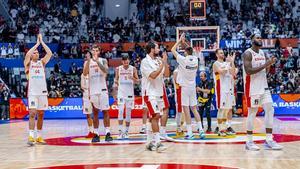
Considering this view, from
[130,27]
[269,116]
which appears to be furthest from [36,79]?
[130,27]

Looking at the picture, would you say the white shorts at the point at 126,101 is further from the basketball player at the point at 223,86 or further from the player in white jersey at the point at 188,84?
the basketball player at the point at 223,86

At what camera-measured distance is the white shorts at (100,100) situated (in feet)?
38.2

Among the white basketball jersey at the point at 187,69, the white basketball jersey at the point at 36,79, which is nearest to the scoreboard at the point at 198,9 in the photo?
the white basketball jersey at the point at 187,69

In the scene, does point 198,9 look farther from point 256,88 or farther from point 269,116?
point 269,116

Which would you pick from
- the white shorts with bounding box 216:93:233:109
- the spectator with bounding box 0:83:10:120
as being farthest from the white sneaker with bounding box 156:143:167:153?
the spectator with bounding box 0:83:10:120

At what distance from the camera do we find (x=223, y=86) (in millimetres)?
12922

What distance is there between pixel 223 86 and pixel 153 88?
3.50m

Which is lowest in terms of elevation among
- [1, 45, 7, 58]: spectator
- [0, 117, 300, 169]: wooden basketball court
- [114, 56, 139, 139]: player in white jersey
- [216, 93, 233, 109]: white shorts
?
[0, 117, 300, 169]: wooden basketball court

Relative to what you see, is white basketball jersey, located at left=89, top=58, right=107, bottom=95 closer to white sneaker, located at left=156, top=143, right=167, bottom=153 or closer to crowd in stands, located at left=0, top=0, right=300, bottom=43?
white sneaker, located at left=156, top=143, right=167, bottom=153

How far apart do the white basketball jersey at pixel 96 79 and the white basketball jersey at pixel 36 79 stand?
43.7 inches

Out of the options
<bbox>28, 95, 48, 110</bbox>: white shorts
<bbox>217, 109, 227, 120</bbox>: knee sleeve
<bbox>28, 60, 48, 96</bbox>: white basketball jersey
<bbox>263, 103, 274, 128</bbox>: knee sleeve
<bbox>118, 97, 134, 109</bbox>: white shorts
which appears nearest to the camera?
<bbox>263, 103, 274, 128</bbox>: knee sleeve

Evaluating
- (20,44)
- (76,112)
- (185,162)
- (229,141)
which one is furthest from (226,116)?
(20,44)

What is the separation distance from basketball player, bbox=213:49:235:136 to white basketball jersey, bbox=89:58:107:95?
9.74 feet

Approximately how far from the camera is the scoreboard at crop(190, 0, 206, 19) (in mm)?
23245
